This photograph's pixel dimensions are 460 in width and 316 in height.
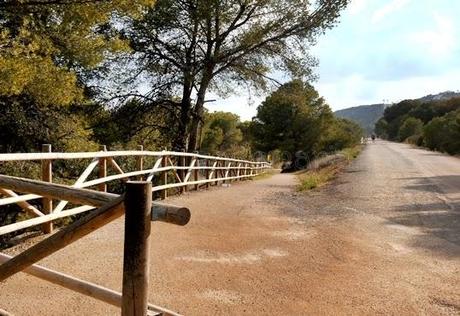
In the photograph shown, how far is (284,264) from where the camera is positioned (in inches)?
248

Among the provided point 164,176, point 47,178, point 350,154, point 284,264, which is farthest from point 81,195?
point 350,154

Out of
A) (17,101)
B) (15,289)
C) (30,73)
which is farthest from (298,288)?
(17,101)

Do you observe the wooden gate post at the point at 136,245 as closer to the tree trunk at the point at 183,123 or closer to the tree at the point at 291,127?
the tree trunk at the point at 183,123

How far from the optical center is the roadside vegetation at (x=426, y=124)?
147 feet

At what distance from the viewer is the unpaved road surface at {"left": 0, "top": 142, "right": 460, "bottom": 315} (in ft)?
16.0

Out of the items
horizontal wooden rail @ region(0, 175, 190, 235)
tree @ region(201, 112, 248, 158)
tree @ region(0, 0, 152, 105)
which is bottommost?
tree @ region(201, 112, 248, 158)

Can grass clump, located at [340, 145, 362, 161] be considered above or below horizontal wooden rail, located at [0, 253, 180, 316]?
below

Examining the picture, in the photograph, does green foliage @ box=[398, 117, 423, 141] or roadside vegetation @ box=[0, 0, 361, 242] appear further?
green foliage @ box=[398, 117, 423, 141]

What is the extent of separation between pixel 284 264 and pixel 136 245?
159 inches

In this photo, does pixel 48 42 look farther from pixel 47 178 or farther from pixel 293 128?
pixel 293 128

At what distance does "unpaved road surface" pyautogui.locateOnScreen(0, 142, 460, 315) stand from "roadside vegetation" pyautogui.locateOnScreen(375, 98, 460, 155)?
120ft

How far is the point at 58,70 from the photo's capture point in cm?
1116

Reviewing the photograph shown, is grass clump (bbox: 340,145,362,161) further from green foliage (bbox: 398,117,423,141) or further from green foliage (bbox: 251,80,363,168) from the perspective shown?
green foliage (bbox: 398,117,423,141)

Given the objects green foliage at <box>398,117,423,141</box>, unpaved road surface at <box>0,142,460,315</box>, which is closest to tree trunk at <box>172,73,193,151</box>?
unpaved road surface at <box>0,142,460,315</box>
